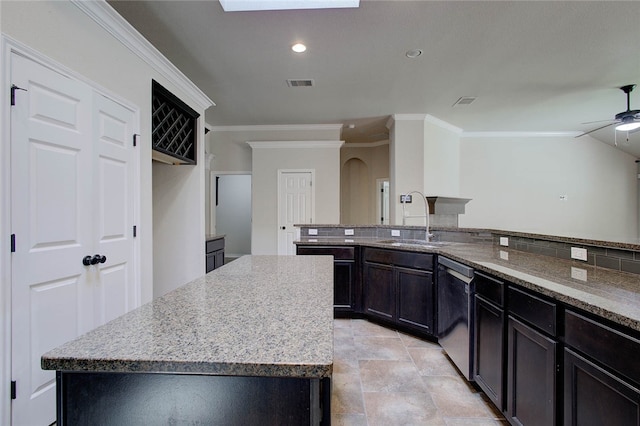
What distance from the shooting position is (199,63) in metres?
3.29

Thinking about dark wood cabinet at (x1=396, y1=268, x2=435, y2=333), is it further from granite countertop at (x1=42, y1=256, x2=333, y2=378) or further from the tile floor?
granite countertop at (x1=42, y1=256, x2=333, y2=378)

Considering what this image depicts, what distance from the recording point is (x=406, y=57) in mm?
3184

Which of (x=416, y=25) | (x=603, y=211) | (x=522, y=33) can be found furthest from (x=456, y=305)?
(x=603, y=211)

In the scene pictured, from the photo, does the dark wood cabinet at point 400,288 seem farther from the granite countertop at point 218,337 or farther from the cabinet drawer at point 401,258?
the granite countertop at point 218,337

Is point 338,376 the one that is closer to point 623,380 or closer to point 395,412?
point 395,412

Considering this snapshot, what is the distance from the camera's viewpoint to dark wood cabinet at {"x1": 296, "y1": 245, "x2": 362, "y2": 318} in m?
3.24

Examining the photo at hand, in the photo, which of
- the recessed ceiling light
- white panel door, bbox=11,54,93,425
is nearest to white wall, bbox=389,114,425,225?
the recessed ceiling light

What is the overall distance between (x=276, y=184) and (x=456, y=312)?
13.7 feet

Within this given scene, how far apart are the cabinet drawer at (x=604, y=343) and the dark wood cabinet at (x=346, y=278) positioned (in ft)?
7.01

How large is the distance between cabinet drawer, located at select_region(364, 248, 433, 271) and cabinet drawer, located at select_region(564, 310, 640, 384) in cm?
143

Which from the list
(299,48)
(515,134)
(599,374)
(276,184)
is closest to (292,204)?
(276,184)

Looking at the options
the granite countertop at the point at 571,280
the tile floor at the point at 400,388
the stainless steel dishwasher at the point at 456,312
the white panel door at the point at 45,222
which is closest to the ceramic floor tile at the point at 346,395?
the tile floor at the point at 400,388

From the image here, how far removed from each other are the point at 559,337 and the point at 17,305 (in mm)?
2577

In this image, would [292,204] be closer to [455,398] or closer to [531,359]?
[455,398]
